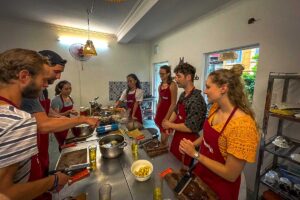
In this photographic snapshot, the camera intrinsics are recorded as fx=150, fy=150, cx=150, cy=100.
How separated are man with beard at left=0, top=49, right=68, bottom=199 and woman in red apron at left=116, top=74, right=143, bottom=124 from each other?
2129mm

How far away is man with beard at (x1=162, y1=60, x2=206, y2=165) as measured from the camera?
1.41 metres

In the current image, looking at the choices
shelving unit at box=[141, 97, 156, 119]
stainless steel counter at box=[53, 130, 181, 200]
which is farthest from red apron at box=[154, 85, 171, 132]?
shelving unit at box=[141, 97, 156, 119]

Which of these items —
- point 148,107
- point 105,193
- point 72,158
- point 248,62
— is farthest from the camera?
point 148,107

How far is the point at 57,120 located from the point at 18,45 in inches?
128

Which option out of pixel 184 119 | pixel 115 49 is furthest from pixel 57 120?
pixel 115 49

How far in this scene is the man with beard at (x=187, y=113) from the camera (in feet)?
4.63

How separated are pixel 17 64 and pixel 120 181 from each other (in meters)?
0.88

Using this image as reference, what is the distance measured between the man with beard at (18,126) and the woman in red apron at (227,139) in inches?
32.6

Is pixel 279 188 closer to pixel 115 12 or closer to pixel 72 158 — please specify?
pixel 72 158

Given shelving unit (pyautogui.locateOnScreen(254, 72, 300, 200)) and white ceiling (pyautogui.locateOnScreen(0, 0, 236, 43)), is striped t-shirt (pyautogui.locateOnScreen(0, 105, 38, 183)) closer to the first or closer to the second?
shelving unit (pyautogui.locateOnScreen(254, 72, 300, 200))

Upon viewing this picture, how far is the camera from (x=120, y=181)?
3.31 ft

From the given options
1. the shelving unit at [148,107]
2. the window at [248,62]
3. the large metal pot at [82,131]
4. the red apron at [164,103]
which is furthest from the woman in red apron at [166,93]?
the shelving unit at [148,107]

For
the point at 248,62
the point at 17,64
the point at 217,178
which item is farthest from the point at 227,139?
the point at 248,62

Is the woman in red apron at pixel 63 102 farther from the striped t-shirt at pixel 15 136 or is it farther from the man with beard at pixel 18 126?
the striped t-shirt at pixel 15 136
